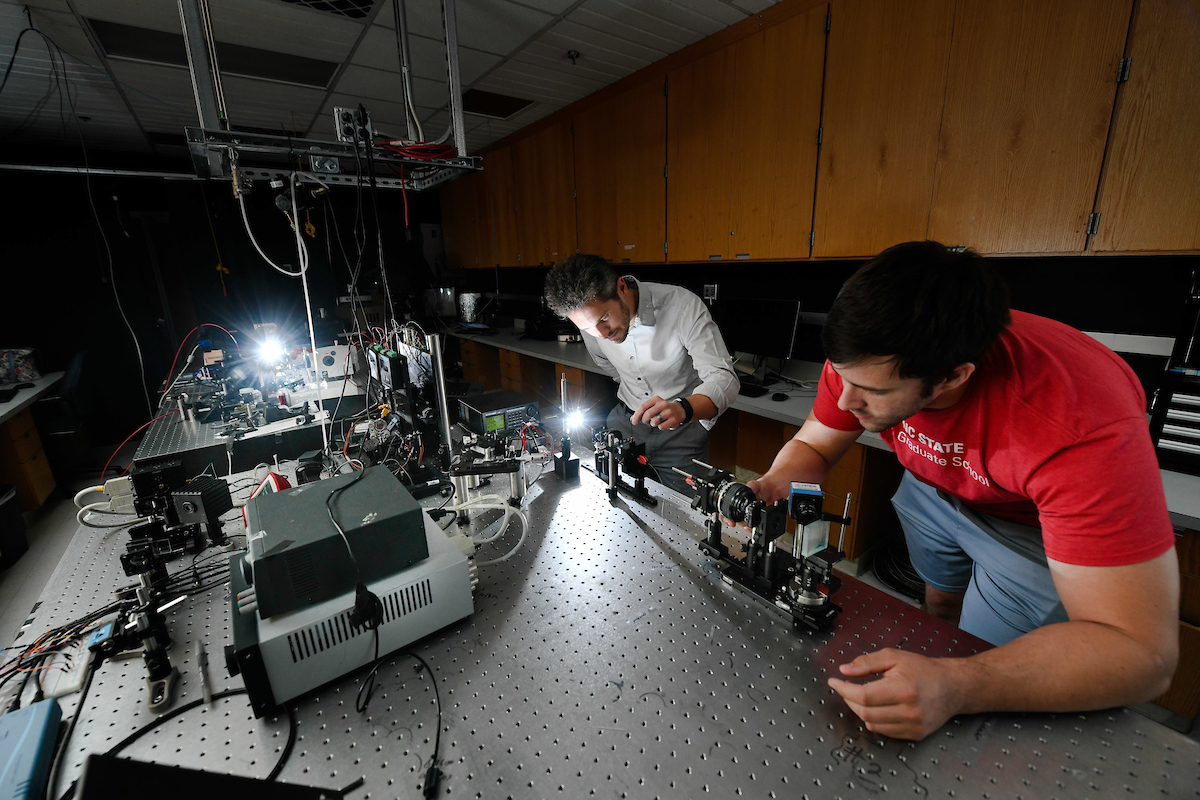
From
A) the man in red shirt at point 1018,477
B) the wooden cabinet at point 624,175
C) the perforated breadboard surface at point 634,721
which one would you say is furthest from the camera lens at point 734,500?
the wooden cabinet at point 624,175

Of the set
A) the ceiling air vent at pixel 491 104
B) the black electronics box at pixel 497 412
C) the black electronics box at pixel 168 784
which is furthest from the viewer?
the ceiling air vent at pixel 491 104

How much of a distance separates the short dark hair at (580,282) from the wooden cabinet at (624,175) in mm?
1688

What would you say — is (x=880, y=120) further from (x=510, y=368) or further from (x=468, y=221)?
(x=468, y=221)

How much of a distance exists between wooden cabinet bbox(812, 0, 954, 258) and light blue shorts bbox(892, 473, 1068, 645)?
1.50 m

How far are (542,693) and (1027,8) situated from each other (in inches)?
106

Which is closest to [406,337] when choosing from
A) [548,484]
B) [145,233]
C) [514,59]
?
[548,484]

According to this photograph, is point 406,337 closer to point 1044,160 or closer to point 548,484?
point 548,484

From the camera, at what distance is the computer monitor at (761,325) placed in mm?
2678

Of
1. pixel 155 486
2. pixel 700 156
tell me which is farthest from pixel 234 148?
pixel 700 156

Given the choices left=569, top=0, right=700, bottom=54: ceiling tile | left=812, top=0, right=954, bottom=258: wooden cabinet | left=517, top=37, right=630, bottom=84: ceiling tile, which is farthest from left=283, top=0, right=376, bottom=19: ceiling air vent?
left=812, top=0, right=954, bottom=258: wooden cabinet

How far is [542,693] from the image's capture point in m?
0.72

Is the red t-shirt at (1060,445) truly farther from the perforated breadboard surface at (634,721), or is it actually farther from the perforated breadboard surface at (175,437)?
the perforated breadboard surface at (175,437)

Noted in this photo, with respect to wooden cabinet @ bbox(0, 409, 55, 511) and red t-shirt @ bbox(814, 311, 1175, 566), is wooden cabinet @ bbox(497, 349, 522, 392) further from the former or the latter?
red t-shirt @ bbox(814, 311, 1175, 566)

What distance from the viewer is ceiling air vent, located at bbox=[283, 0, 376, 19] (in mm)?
2264
